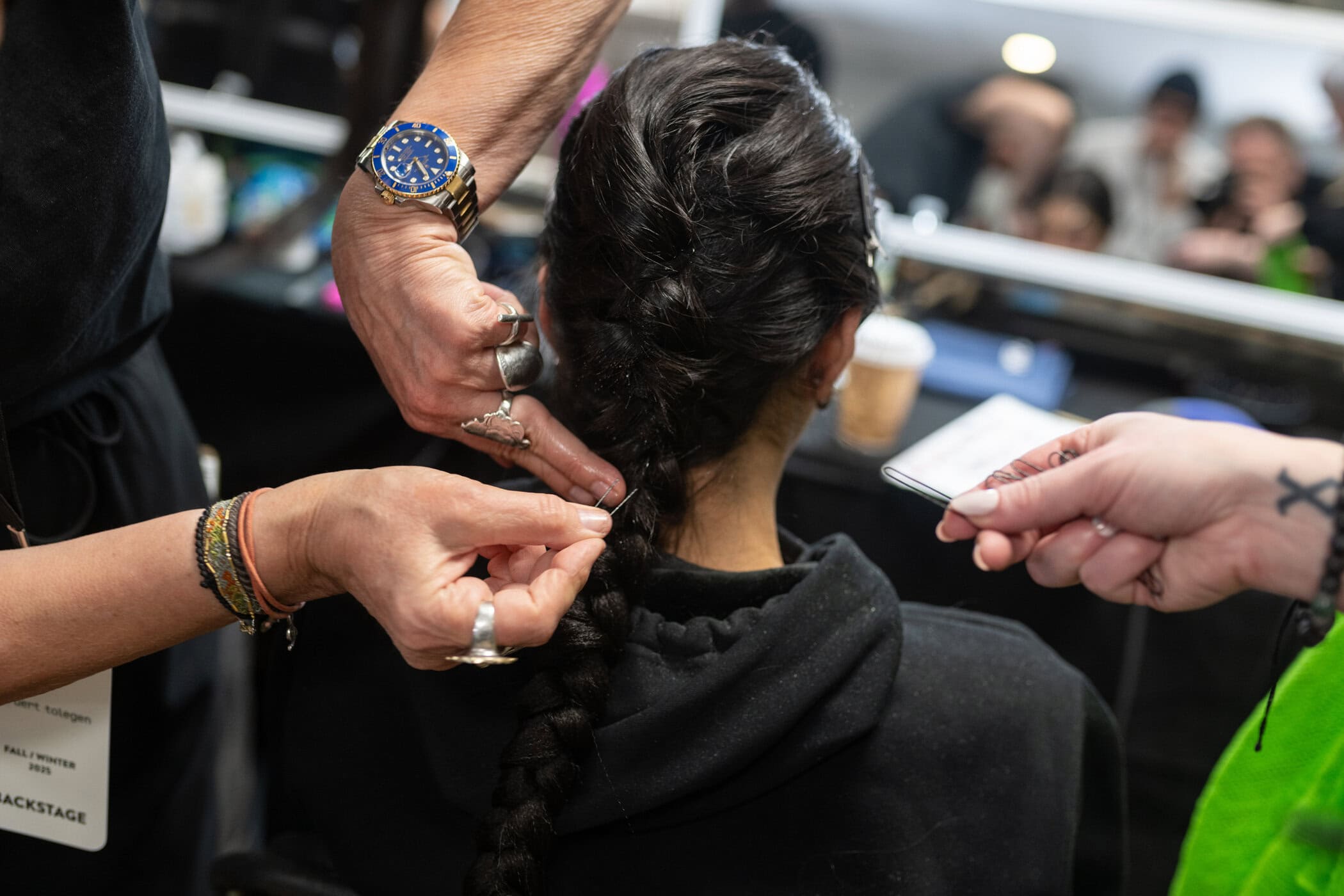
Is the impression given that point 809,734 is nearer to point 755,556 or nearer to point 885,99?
point 755,556

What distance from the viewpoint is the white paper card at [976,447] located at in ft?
2.54

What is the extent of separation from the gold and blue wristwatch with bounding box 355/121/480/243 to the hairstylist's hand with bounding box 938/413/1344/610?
0.50 metres

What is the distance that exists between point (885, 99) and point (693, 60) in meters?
1.19

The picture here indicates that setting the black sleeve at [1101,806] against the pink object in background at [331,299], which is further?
the pink object in background at [331,299]

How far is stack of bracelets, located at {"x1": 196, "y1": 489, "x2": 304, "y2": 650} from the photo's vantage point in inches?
27.3

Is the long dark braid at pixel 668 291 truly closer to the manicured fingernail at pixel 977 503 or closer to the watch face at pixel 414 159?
the watch face at pixel 414 159

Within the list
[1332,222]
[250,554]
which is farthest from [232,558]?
[1332,222]

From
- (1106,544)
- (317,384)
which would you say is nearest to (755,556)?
(1106,544)

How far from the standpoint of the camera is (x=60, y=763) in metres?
0.92

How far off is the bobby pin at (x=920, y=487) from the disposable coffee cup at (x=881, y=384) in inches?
26.4

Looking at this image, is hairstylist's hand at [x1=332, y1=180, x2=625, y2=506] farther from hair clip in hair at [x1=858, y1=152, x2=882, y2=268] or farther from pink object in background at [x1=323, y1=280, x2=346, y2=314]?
pink object in background at [x1=323, y1=280, x2=346, y2=314]

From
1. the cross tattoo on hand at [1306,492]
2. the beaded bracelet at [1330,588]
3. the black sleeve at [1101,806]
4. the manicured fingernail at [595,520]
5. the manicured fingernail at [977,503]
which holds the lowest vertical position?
the black sleeve at [1101,806]

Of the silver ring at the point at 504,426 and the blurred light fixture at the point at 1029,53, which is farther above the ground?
the blurred light fixture at the point at 1029,53

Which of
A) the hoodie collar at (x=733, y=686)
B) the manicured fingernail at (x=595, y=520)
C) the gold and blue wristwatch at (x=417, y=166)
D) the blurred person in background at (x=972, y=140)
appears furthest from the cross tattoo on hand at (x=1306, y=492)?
the blurred person in background at (x=972, y=140)
